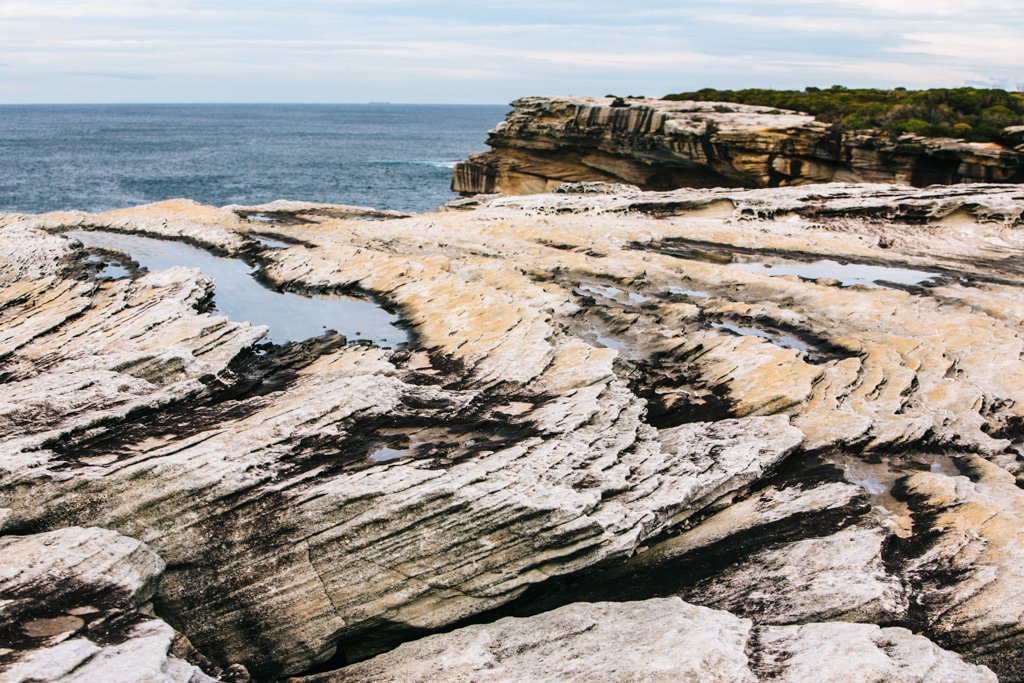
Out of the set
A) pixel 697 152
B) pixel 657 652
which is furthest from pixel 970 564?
pixel 697 152

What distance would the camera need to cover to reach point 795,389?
21.2 meters

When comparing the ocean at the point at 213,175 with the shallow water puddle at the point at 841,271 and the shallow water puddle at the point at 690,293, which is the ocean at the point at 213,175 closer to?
the shallow water puddle at the point at 841,271

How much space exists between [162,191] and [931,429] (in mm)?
104432

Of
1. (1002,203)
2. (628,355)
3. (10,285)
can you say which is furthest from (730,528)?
(1002,203)

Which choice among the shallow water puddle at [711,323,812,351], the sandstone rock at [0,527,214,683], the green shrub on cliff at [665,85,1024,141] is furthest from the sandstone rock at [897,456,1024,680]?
the green shrub on cliff at [665,85,1024,141]

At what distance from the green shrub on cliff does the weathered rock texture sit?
3789 centimetres

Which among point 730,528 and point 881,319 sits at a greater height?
point 881,319

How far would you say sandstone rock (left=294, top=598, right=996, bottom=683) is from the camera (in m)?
13.1

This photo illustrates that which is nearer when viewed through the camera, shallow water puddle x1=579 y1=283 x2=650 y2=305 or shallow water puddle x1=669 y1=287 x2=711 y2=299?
shallow water puddle x1=579 y1=283 x2=650 y2=305

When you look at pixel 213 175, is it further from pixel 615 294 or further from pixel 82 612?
pixel 82 612

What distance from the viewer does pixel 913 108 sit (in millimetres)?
67750

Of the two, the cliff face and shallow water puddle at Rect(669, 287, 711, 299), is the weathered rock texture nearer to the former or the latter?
shallow water puddle at Rect(669, 287, 711, 299)

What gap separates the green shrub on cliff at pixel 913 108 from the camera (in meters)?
60.7

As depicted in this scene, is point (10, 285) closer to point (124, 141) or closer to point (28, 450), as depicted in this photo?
point (28, 450)
